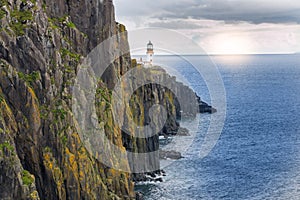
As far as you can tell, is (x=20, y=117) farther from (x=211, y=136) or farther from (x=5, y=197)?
(x=211, y=136)

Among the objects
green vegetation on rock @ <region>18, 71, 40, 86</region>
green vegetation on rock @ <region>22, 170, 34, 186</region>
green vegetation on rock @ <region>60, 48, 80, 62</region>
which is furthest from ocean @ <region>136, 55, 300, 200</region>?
green vegetation on rock @ <region>18, 71, 40, 86</region>

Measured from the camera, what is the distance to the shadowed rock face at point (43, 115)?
62.3 metres

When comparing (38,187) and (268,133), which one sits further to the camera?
(268,133)

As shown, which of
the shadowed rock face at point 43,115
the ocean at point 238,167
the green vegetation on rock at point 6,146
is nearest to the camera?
the green vegetation on rock at point 6,146

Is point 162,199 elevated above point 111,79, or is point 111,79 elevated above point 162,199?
point 111,79

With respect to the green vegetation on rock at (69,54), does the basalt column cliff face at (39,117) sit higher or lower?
lower

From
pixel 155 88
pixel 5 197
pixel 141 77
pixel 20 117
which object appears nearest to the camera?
pixel 5 197

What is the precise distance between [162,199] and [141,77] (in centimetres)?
4992

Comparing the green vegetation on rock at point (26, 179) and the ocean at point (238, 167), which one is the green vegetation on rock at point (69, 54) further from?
the ocean at point (238, 167)

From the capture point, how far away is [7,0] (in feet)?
233

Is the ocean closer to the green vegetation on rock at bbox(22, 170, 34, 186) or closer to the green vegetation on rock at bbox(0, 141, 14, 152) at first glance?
the green vegetation on rock at bbox(22, 170, 34, 186)

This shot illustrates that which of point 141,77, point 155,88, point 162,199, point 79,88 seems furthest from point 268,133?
point 79,88

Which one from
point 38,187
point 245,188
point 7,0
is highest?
point 7,0

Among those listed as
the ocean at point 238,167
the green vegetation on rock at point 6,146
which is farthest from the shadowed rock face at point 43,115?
the ocean at point 238,167
